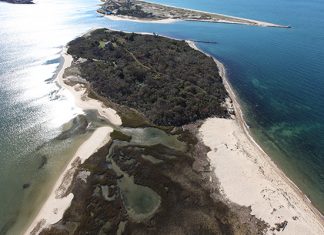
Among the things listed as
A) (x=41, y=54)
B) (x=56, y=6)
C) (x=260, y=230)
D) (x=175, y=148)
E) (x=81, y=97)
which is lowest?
(x=56, y=6)

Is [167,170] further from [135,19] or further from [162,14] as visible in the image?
[162,14]

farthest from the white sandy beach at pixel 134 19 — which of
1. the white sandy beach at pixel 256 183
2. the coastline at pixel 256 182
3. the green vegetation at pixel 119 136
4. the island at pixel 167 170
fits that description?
the green vegetation at pixel 119 136

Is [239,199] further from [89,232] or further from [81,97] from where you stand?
[81,97]

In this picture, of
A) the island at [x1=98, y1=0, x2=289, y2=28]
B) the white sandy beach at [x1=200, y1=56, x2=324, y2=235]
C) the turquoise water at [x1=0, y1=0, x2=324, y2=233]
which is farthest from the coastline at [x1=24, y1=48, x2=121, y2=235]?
the island at [x1=98, y1=0, x2=289, y2=28]

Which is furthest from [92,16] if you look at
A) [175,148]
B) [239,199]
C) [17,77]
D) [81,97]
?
[239,199]

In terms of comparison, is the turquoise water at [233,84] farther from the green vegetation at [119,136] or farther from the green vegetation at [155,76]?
the green vegetation at [119,136]

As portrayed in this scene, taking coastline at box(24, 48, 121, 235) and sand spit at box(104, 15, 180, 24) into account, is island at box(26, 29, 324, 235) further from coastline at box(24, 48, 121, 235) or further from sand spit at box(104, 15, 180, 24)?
sand spit at box(104, 15, 180, 24)

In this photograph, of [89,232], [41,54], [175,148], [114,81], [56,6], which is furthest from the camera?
[56,6]
